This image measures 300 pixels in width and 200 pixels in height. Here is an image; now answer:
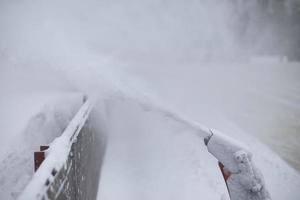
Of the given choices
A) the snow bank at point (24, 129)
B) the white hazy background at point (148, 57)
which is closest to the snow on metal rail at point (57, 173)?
the snow bank at point (24, 129)

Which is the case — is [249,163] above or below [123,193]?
above

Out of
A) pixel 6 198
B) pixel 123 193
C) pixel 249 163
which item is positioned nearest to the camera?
pixel 249 163

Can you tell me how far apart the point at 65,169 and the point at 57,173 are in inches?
8.4

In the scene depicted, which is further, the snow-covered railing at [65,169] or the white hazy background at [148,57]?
the white hazy background at [148,57]

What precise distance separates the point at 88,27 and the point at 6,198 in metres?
5.11

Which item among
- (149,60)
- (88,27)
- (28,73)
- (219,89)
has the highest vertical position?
(88,27)

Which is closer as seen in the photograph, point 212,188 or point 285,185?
point 212,188

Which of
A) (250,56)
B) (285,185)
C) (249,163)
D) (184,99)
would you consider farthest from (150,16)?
(250,56)

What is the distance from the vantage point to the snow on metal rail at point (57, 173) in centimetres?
152

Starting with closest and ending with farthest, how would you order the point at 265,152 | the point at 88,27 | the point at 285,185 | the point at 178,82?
1. the point at 285,185
2. the point at 265,152
3. the point at 88,27
4. the point at 178,82

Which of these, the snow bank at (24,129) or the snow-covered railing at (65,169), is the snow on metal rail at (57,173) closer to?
the snow-covered railing at (65,169)

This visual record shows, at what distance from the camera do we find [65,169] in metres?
2.00

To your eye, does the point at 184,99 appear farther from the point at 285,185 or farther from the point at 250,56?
the point at 250,56

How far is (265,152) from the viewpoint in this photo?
6.42 m
